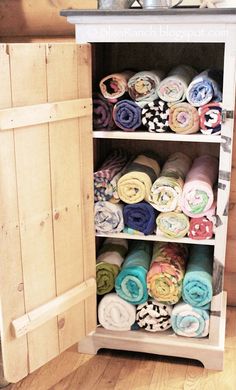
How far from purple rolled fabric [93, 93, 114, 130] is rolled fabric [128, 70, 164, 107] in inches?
3.9

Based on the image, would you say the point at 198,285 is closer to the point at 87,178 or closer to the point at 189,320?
the point at 189,320

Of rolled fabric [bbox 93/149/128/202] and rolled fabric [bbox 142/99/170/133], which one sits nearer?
rolled fabric [bbox 142/99/170/133]

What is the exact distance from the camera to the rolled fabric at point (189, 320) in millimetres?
1759

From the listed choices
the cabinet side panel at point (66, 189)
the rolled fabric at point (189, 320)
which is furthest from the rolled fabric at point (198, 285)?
the cabinet side panel at point (66, 189)

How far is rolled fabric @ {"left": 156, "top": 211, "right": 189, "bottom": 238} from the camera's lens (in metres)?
1.69

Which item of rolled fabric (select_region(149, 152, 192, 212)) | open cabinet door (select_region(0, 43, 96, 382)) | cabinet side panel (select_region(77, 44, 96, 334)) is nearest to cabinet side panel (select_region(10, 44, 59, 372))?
open cabinet door (select_region(0, 43, 96, 382))

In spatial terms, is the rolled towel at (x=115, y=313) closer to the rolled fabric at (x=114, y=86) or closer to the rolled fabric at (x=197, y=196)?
the rolled fabric at (x=197, y=196)

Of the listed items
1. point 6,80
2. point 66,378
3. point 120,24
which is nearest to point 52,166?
point 6,80

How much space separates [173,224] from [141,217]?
4.4 inches

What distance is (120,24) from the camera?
157 cm

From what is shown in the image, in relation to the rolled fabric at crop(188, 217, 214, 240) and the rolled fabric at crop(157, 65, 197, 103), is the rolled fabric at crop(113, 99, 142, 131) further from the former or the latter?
the rolled fabric at crop(188, 217, 214, 240)

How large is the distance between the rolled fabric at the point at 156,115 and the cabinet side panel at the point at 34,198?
36cm

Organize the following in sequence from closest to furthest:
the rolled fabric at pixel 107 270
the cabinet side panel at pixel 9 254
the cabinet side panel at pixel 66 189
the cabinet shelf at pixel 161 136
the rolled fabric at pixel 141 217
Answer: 1. the cabinet side panel at pixel 9 254
2. the cabinet side panel at pixel 66 189
3. the cabinet shelf at pixel 161 136
4. the rolled fabric at pixel 141 217
5. the rolled fabric at pixel 107 270

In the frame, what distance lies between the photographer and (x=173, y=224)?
5.59ft
